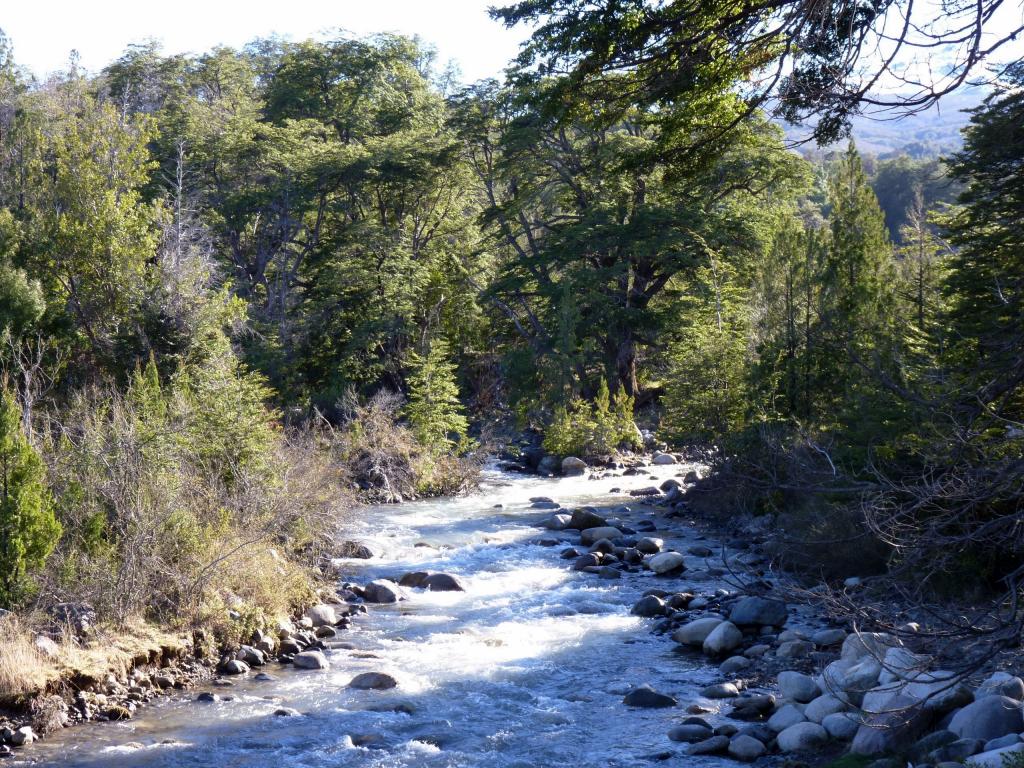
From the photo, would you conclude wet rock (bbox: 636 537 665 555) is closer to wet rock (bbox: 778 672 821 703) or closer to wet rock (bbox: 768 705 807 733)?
wet rock (bbox: 778 672 821 703)

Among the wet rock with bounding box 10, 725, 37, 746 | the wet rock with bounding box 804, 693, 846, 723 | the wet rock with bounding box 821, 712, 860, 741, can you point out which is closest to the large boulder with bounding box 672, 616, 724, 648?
the wet rock with bounding box 804, 693, 846, 723

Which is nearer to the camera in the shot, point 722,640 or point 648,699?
point 648,699

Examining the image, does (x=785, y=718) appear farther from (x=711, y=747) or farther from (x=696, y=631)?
(x=696, y=631)

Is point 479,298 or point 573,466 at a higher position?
point 479,298

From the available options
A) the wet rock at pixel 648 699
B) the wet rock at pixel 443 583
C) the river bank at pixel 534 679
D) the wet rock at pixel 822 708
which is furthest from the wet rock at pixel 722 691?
the wet rock at pixel 443 583

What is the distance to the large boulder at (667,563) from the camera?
602 inches

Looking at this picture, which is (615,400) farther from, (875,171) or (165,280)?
(875,171)

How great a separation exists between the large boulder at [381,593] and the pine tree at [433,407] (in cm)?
916

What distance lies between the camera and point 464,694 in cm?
1038

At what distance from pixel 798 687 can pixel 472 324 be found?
2542 cm

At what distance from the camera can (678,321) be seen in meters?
28.8

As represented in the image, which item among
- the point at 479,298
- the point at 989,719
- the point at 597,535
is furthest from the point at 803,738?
the point at 479,298

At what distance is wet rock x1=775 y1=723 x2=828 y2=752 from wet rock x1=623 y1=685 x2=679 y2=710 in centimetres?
162

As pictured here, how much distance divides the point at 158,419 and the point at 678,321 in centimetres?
1818
